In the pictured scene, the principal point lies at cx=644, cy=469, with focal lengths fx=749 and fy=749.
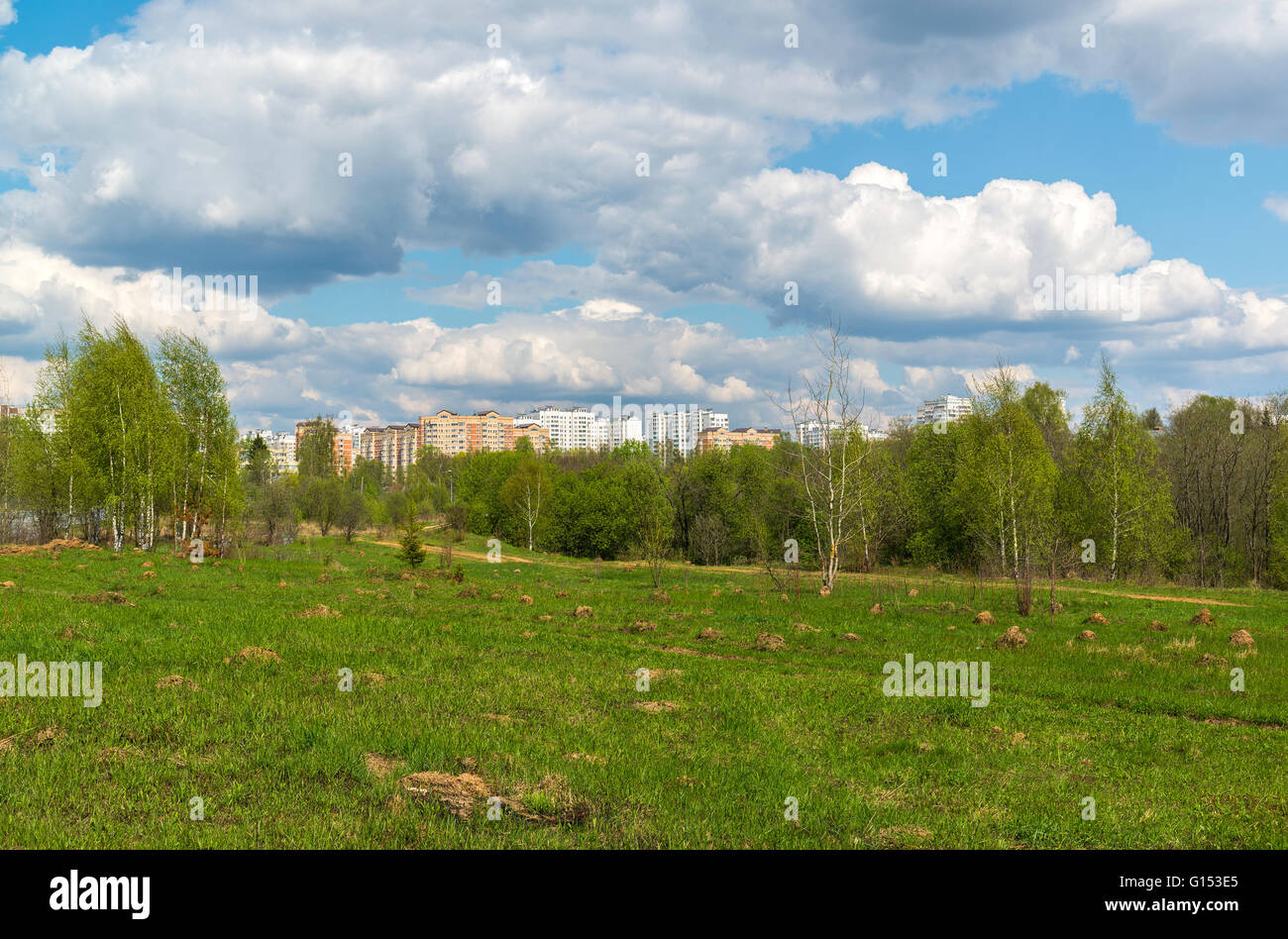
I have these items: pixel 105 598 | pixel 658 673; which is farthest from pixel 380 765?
pixel 105 598

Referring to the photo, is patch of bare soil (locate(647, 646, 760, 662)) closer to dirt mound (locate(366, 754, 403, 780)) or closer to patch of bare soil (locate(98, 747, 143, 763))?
dirt mound (locate(366, 754, 403, 780))

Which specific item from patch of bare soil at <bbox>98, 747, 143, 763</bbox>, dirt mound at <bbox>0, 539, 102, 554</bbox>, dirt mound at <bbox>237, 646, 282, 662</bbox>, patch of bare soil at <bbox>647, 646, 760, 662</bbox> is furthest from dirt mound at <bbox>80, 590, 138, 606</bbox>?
dirt mound at <bbox>0, 539, 102, 554</bbox>

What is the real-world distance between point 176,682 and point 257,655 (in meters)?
1.55

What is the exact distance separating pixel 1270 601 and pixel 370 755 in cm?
2986

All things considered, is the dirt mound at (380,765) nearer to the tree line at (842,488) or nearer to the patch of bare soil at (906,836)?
the patch of bare soil at (906,836)

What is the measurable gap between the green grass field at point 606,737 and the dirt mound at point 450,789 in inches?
1.1

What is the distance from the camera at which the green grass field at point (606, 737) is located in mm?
6133

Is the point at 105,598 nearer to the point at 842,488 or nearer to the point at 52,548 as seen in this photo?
the point at 52,548

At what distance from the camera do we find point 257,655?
1095 centimetres

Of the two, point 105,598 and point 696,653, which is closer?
point 696,653

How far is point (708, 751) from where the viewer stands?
26.6 ft

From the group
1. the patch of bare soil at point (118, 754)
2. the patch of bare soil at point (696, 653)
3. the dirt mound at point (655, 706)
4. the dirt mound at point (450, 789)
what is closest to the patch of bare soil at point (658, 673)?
the dirt mound at point (655, 706)
